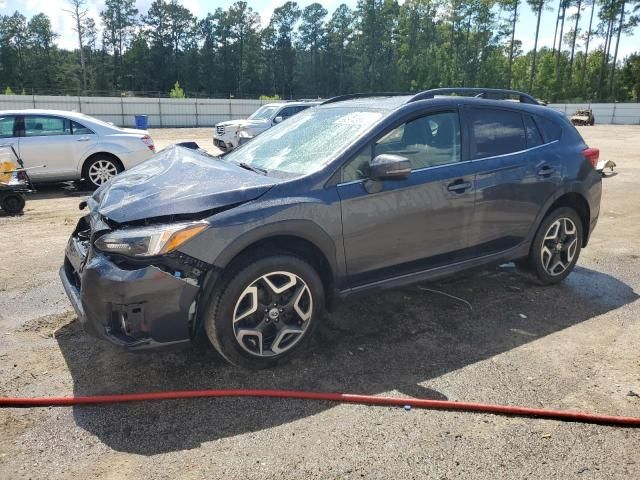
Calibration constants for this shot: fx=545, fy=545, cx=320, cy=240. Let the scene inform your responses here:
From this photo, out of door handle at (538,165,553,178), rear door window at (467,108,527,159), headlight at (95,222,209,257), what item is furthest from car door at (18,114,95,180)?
door handle at (538,165,553,178)

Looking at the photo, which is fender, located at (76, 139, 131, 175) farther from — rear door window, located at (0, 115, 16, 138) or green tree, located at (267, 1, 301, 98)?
green tree, located at (267, 1, 301, 98)

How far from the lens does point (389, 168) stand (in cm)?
358

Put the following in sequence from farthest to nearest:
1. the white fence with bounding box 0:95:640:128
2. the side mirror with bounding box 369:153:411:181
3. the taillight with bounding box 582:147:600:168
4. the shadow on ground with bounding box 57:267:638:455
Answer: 1. the white fence with bounding box 0:95:640:128
2. the taillight with bounding box 582:147:600:168
3. the side mirror with bounding box 369:153:411:181
4. the shadow on ground with bounding box 57:267:638:455

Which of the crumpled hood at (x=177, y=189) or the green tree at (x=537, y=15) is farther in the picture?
the green tree at (x=537, y=15)

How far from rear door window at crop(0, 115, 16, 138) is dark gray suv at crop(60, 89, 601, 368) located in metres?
6.56

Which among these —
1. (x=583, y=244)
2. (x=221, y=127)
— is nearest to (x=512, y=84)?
(x=221, y=127)

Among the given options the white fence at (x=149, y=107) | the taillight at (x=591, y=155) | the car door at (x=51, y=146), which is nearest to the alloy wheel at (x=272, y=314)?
the taillight at (x=591, y=155)

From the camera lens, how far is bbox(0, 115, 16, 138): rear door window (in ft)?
31.0

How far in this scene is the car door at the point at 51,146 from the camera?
→ 31.5ft

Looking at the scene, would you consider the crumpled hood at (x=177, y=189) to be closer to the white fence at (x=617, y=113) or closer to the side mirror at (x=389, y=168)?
the side mirror at (x=389, y=168)

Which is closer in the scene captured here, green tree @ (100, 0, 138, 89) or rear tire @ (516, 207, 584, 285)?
rear tire @ (516, 207, 584, 285)

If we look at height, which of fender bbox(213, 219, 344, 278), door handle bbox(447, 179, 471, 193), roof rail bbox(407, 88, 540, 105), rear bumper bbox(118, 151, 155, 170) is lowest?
rear bumper bbox(118, 151, 155, 170)

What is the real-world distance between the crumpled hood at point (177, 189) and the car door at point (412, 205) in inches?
25.6

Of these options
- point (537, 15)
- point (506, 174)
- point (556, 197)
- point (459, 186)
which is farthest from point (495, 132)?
point (537, 15)
